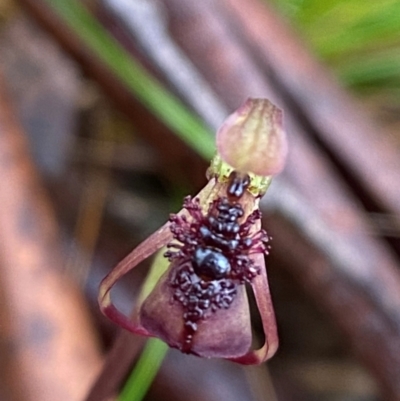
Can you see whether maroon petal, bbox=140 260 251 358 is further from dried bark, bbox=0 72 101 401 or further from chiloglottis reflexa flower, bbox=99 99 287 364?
dried bark, bbox=0 72 101 401

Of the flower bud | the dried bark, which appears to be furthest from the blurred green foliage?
the flower bud

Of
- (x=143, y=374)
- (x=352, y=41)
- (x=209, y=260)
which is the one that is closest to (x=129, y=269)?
(x=209, y=260)

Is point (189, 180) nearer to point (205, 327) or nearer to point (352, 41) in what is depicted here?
point (352, 41)

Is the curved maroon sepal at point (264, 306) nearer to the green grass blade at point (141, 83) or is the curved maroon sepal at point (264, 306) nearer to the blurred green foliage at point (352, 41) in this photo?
the green grass blade at point (141, 83)

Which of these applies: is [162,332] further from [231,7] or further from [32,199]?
[231,7]

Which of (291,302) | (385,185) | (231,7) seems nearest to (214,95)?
(231,7)
